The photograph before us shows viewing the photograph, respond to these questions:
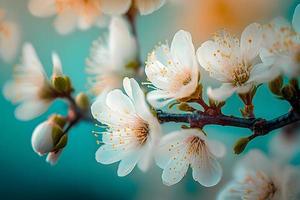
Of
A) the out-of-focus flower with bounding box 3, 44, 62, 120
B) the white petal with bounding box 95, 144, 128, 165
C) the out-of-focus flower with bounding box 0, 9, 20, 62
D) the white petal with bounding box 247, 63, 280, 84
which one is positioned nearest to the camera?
the white petal with bounding box 247, 63, 280, 84

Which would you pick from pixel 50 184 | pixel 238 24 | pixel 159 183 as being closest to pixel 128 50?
pixel 238 24

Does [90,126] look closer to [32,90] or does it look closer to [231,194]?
[32,90]

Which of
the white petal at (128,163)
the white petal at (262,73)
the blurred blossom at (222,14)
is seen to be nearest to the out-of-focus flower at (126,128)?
the white petal at (128,163)

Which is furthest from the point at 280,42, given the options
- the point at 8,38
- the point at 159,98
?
the point at 8,38

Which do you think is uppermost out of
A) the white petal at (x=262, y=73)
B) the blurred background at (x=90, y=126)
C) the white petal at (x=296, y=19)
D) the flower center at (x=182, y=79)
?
the white petal at (x=296, y=19)

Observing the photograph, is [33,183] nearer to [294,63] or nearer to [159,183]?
[159,183]

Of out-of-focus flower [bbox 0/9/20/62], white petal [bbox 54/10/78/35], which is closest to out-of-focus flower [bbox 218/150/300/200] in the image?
white petal [bbox 54/10/78/35]

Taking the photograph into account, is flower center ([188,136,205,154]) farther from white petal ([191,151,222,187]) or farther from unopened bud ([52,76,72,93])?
unopened bud ([52,76,72,93])

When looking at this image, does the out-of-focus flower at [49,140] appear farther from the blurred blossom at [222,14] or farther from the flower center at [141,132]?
the blurred blossom at [222,14]
